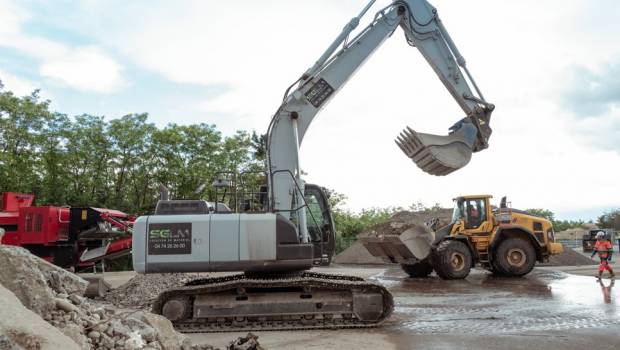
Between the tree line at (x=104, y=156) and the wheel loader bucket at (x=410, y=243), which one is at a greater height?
the tree line at (x=104, y=156)

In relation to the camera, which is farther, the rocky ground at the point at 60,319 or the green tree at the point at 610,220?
the green tree at the point at 610,220

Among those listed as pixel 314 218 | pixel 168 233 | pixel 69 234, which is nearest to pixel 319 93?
pixel 314 218

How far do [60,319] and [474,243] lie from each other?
528 inches

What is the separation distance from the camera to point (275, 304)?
25.7ft

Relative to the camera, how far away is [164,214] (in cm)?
807

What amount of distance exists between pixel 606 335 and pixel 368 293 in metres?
3.17

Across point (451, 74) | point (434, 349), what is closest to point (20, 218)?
point (451, 74)

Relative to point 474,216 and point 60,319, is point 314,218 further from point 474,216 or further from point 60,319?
point 474,216

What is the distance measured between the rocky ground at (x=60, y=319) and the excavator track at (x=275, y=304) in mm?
2027

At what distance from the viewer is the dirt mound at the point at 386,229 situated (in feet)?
53.4

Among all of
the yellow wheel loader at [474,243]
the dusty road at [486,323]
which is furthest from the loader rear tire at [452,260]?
the dusty road at [486,323]

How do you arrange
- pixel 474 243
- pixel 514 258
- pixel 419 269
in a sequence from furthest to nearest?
pixel 419 269 → pixel 474 243 → pixel 514 258

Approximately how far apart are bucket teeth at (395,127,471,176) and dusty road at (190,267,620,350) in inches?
102

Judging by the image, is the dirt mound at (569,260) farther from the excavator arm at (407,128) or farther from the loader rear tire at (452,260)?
the excavator arm at (407,128)
